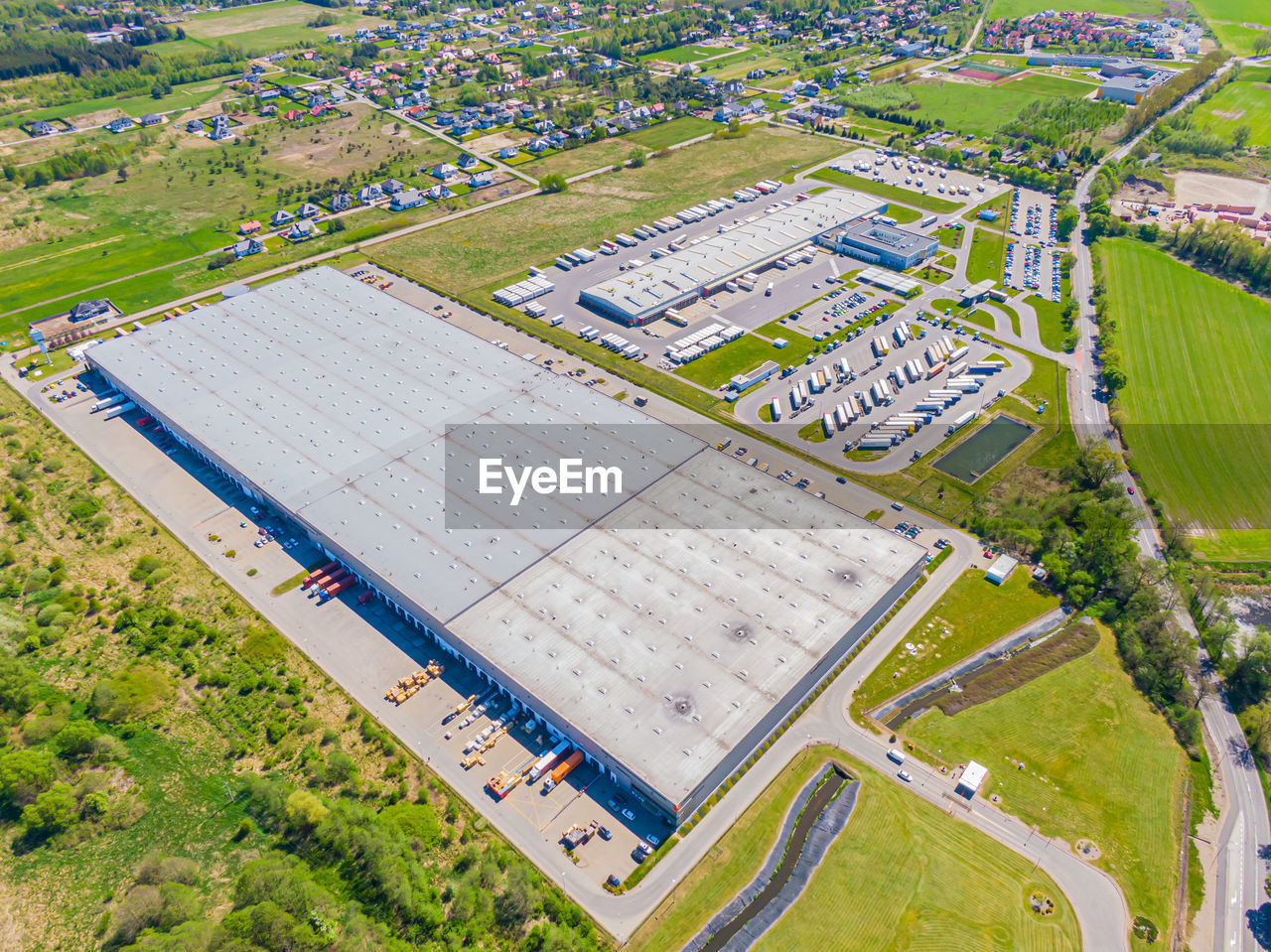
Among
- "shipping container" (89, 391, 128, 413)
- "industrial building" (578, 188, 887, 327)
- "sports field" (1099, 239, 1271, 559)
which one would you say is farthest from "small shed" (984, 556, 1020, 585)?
"shipping container" (89, 391, 128, 413)

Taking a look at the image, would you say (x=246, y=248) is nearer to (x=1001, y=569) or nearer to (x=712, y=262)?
(x=712, y=262)

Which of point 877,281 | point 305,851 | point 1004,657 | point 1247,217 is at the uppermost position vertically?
point 1247,217

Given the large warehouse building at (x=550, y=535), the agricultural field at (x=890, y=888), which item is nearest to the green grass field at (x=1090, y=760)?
the agricultural field at (x=890, y=888)

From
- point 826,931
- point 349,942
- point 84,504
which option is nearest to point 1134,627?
point 826,931

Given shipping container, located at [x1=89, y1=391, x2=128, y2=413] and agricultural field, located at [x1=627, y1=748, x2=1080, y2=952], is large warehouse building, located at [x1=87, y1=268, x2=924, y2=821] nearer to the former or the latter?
shipping container, located at [x1=89, y1=391, x2=128, y2=413]

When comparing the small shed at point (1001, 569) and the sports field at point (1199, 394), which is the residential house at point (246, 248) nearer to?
the small shed at point (1001, 569)

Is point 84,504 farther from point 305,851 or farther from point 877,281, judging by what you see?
point 877,281
